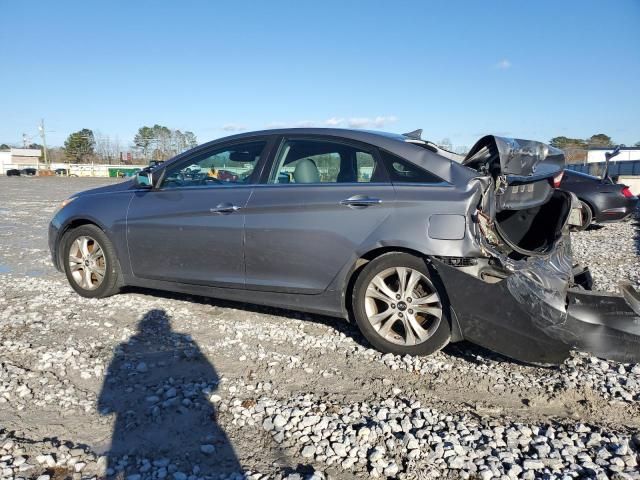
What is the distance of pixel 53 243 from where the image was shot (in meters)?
5.23

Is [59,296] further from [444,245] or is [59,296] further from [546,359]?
[546,359]

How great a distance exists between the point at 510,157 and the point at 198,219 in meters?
2.66

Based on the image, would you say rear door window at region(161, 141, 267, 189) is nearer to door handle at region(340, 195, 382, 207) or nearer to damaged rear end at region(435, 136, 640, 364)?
door handle at region(340, 195, 382, 207)

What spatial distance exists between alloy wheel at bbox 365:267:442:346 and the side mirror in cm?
239

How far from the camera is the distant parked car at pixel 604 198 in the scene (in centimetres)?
1047

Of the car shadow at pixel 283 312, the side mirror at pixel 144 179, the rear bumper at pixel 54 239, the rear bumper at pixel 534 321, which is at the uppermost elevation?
the side mirror at pixel 144 179

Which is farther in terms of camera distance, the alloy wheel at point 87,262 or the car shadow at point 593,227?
the car shadow at point 593,227

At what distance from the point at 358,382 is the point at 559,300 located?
1.50 meters

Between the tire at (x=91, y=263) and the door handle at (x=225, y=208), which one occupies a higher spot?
the door handle at (x=225, y=208)

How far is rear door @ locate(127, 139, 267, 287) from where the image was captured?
4.14m

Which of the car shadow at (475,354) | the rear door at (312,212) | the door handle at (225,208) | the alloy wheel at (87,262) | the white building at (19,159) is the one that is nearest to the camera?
the car shadow at (475,354)

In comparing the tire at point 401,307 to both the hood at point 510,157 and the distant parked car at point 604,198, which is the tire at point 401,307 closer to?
the hood at point 510,157

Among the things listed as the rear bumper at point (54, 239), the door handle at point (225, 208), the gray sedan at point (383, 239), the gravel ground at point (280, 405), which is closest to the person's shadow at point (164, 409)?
the gravel ground at point (280, 405)

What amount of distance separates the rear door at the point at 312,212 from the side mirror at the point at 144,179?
119 centimetres
